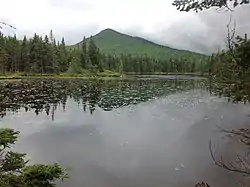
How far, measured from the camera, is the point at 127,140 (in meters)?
19.5

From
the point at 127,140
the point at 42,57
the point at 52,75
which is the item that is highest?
the point at 42,57

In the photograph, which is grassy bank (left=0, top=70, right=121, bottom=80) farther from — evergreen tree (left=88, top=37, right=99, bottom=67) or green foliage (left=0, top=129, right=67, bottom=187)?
green foliage (left=0, top=129, right=67, bottom=187)

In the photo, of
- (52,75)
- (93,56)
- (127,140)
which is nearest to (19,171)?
→ (127,140)

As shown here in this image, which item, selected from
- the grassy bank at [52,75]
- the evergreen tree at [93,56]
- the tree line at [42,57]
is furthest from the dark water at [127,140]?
the evergreen tree at [93,56]

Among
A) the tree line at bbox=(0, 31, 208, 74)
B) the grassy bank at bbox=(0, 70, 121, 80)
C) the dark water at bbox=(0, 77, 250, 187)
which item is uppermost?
the tree line at bbox=(0, 31, 208, 74)

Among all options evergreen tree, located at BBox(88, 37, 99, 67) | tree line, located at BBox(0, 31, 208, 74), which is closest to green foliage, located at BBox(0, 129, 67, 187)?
tree line, located at BBox(0, 31, 208, 74)

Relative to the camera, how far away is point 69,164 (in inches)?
586

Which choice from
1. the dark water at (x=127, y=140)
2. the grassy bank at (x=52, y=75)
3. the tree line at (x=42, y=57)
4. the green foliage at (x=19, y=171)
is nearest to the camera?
the green foliage at (x=19, y=171)

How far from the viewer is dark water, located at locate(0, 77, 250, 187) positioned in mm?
13578

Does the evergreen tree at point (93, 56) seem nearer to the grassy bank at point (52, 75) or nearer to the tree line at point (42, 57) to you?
the tree line at point (42, 57)

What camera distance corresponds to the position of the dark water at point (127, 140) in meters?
13.6

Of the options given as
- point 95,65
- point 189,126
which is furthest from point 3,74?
point 189,126

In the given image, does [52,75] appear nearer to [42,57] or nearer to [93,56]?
[42,57]

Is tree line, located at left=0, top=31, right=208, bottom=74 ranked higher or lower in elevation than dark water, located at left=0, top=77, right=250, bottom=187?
higher
